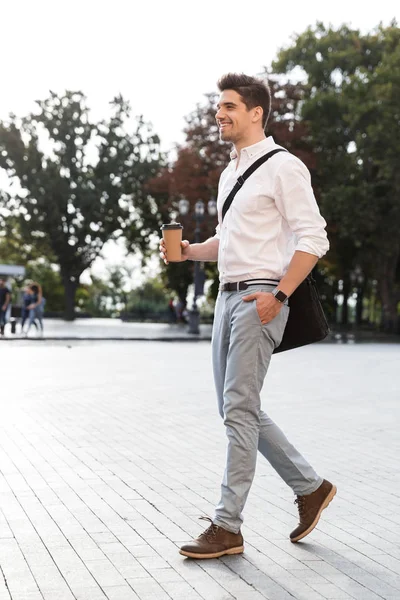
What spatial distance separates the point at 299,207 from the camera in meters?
4.80

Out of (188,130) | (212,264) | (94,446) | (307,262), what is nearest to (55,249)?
(212,264)

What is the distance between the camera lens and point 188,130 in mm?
46281

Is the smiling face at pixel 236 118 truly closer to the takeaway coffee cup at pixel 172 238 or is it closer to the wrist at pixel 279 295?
the takeaway coffee cup at pixel 172 238

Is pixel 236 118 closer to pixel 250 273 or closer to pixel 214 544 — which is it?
pixel 250 273

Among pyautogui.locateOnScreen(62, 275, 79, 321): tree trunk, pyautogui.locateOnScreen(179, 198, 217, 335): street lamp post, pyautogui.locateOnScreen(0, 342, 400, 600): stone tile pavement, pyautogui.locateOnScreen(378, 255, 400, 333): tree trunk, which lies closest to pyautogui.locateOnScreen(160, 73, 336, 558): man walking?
pyautogui.locateOnScreen(0, 342, 400, 600): stone tile pavement

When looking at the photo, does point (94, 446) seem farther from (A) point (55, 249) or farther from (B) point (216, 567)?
(A) point (55, 249)

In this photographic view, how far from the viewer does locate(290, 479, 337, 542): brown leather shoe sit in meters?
5.11

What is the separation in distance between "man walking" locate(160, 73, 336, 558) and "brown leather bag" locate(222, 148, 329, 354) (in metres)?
0.04

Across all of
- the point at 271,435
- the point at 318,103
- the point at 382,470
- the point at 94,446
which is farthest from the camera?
the point at 318,103

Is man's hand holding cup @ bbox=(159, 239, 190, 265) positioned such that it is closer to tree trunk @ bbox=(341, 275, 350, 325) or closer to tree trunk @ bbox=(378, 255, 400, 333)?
tree trunk @ bbox=(378, 255, 400, 333)

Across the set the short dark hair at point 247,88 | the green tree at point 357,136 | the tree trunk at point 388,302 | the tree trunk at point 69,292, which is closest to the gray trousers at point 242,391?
the short dark hair at point 247,88

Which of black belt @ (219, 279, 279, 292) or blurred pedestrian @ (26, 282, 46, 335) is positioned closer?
black belt @ (219, 279, 279, 292)

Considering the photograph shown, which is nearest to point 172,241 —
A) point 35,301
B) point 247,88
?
point 247,88

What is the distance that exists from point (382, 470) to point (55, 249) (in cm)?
4910
